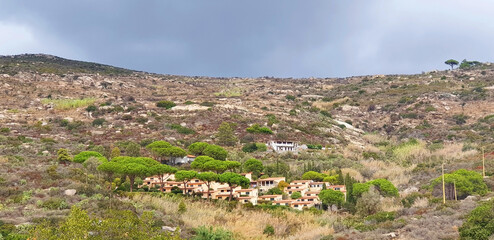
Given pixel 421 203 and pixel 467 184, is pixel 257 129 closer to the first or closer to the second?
pixel 467 184

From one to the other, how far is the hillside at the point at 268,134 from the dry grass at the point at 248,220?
0.15 m

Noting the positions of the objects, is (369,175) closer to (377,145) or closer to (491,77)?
(377,145)

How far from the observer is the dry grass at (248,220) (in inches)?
775

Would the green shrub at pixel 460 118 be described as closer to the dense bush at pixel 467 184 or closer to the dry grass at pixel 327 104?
the dry grass at pixel 327 104

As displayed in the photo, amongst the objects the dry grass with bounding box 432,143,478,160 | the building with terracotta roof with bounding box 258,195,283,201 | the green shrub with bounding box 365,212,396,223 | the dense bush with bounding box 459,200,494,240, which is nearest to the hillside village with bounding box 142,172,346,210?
the building with terracotta roof with bounding box 258,195,283,201

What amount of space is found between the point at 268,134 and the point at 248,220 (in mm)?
35663

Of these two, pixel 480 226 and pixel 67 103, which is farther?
pixel 67 103

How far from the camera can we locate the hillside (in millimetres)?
21014

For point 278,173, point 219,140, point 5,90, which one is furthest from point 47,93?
point 278,173

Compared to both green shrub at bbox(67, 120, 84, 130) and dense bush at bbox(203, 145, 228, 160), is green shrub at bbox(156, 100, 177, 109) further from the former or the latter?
dense bush at bbox(203, 145, 228, 160)

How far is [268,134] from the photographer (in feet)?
188

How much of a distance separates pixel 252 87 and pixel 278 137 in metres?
59.3

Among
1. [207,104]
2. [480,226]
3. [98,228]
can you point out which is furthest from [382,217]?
[207,104]

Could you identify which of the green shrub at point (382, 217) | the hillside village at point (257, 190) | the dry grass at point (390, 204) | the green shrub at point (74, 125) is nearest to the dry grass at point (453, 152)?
the dry grass at point (390, 204)
